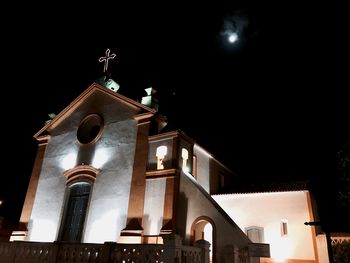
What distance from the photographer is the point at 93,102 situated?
19375 millimetres

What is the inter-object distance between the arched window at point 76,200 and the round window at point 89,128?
1.94 meters

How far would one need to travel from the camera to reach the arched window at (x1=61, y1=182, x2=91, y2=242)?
16.3m

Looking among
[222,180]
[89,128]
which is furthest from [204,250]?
[222,180]

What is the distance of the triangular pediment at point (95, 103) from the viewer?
1736 cm

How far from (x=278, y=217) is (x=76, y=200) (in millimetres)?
10798

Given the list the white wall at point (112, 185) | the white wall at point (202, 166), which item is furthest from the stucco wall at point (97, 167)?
the white wall at point (202, 166)

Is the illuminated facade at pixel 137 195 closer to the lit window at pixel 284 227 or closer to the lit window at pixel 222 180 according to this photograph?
the lit window at pixel 284 227

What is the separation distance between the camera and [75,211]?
16.9 metres

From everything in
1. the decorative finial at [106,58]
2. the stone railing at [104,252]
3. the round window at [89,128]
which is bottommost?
the stone railing at [104,252]

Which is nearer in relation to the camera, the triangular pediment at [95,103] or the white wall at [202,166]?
the triangular pediment at [95,103]

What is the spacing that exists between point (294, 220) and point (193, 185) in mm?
6053

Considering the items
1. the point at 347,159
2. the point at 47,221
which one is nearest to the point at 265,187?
the point at 347,159

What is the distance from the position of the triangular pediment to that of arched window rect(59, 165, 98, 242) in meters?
3.86

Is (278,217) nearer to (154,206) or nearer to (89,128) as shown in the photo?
(154,206)
